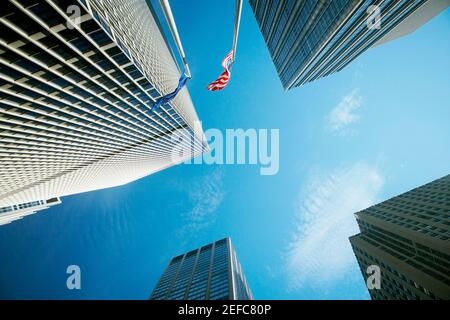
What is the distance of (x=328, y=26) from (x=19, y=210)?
16660 cm

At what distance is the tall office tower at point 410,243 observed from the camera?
47.7m

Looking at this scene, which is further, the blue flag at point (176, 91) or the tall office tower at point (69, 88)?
the tall office tower at point (69, 88)

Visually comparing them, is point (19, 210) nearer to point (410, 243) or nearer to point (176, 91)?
point (176, 91)

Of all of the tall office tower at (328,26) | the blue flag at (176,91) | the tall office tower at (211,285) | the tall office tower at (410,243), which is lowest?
the tall office tower at (211,285)

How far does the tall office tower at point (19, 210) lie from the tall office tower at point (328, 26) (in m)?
147

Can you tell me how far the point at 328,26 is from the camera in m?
66.9

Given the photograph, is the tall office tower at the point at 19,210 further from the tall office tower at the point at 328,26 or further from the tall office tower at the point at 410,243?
the tall office tower at the point at 410,243

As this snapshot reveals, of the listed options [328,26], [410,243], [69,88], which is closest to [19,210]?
[69,88]

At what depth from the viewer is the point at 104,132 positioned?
199ft

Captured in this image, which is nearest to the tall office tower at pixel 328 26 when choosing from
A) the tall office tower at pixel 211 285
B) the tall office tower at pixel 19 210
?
the tall office tower at pixel 211 285

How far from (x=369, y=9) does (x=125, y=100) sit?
53.3m

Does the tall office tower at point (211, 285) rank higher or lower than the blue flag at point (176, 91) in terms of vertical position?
lower

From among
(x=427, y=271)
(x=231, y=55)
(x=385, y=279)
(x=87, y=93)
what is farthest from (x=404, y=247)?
(x=87, y=93)

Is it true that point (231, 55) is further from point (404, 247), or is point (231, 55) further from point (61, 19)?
point (404, 247)
